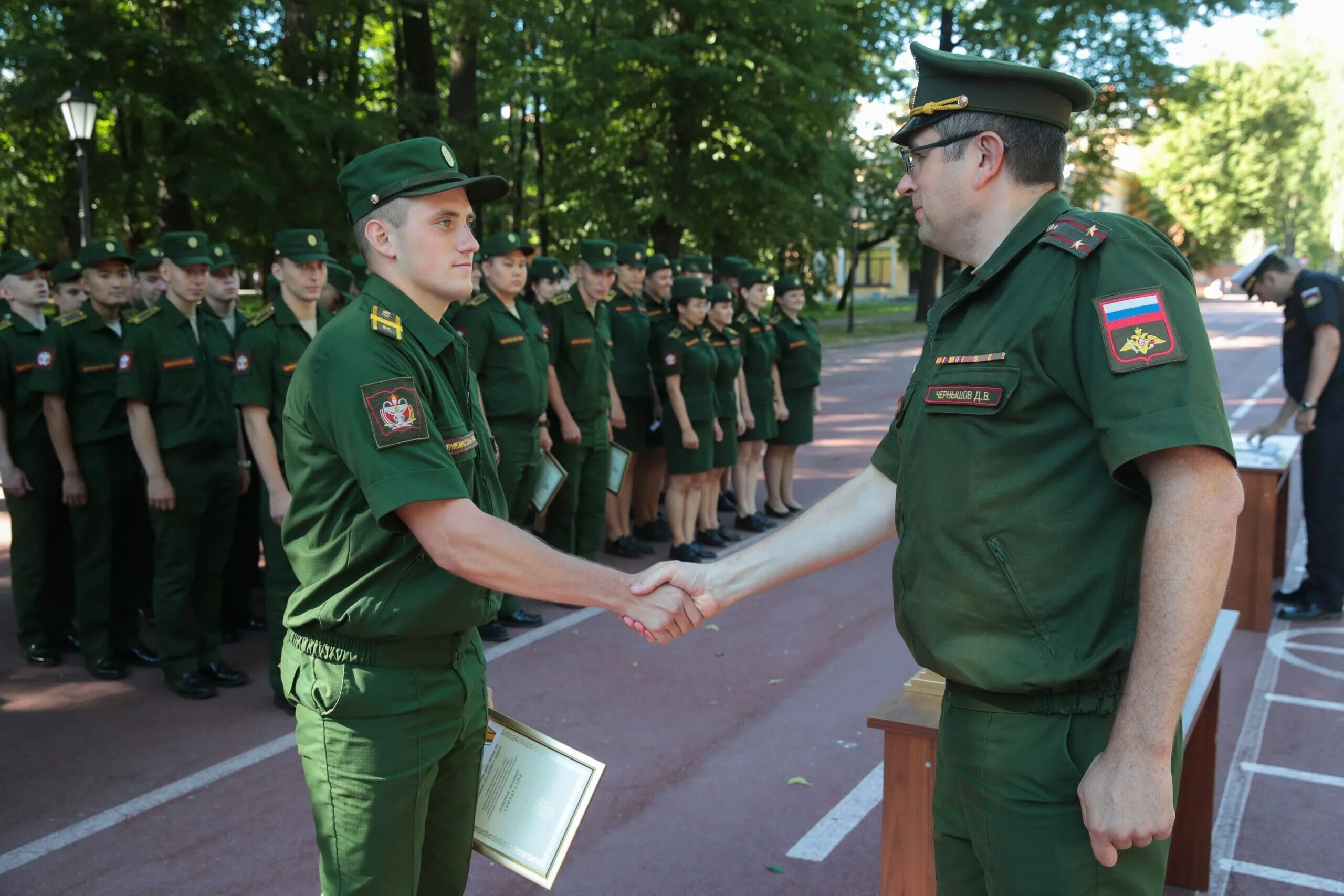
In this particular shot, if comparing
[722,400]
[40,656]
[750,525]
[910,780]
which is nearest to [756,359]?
[722,400]

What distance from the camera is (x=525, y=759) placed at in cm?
274

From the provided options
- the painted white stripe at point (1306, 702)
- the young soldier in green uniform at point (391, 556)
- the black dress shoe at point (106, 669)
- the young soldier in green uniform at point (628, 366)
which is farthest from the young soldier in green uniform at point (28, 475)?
the painted white stripe at point (1306, 702)

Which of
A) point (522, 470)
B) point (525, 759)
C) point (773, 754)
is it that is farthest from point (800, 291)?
point (525, 759)

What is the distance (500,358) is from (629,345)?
7.82 ft

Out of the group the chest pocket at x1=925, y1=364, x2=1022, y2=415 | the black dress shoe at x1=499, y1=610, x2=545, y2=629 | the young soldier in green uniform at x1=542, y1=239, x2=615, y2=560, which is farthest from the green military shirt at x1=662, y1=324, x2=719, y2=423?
the chest pocket at x1=925, y1=364, x2=1022, y2=415

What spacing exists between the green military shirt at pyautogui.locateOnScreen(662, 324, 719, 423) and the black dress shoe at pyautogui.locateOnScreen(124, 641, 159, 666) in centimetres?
408

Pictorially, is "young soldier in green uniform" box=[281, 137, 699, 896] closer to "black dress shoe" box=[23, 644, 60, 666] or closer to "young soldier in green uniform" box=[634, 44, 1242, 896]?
"young soldier in green uniform" box=[634, 44, 1242, 896]

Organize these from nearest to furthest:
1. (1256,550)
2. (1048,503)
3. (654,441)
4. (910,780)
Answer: (1048,503) < (910,780) < (1256,550) < (654,441)

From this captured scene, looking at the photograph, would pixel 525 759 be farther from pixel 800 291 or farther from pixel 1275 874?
pixel 800 291

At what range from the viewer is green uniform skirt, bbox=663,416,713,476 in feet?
28.2

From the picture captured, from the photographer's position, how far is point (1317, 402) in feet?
23.1

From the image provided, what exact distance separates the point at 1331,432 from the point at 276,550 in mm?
6252

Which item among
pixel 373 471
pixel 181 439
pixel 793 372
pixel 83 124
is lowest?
pixel 793 372

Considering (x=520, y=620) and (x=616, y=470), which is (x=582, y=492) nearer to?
(x=616, y=470)
